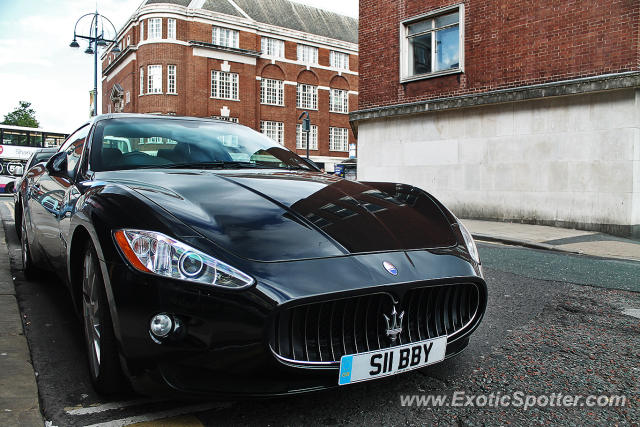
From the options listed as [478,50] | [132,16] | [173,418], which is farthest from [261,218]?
[132,16]

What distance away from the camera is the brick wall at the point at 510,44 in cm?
1095

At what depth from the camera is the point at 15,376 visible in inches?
102

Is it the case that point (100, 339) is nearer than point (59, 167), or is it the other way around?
point (100, 339)

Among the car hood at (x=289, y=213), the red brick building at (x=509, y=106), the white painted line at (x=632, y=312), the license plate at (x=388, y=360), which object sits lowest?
the white painted line at (x=632, y=312)

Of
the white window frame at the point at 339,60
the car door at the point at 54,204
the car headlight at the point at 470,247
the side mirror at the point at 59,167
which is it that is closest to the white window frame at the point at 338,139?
the white window frame at the point at 339,60

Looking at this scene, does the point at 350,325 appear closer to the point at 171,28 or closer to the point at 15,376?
the point at 15,376

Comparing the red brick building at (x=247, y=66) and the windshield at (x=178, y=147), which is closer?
the windshield at (x=178, y=147)

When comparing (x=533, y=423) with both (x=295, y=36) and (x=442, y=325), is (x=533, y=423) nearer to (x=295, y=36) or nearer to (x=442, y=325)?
(x=442, y=325)

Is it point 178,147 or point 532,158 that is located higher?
point 532,158

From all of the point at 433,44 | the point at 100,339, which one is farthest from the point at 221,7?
the point at 100,339

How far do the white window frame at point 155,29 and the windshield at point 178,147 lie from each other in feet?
133

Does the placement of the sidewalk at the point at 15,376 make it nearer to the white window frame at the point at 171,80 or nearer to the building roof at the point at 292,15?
the white window frame at the point at 171,80

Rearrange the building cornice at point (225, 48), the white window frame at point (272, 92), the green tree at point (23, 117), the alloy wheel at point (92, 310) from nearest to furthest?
the alloy wheel at point (92, 310)
the building cornice at point (225, 48)
the white window frame at point (272, 92)
the green tree at point (23, 117)

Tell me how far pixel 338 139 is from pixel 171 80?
16.8m
